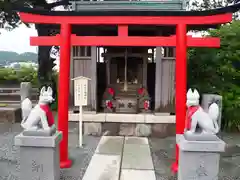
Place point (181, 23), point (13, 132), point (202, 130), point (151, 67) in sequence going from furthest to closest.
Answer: point (151, 67) → point (13, 132) → point (181, 23) → point (202, 130)

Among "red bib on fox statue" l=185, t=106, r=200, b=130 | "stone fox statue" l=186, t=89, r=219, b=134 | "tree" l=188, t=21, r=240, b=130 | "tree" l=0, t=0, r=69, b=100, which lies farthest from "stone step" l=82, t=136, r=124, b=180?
"tree" l=0, t=0, r=69, b=100

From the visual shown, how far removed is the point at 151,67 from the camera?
30.1 ft

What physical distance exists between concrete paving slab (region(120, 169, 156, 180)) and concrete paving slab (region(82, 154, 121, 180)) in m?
0.14

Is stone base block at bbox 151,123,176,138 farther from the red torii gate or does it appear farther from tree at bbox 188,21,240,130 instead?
the red torii gate

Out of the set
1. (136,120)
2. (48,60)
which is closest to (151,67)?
(136,120)

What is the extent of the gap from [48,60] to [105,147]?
8840mm

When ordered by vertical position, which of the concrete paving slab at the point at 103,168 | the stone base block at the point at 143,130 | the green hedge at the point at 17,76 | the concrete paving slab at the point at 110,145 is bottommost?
the concrete paving slab at the point at 103,168

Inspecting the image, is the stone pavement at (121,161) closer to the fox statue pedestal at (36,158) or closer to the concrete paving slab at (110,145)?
the concrete paving slab at (110,145)

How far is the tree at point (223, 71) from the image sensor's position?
27.0 feet

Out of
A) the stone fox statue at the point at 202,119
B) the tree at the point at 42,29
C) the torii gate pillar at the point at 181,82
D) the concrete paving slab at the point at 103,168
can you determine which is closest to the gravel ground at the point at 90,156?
the concrete paving slab at the point at 103,168

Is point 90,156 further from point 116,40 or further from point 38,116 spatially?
point 116,40

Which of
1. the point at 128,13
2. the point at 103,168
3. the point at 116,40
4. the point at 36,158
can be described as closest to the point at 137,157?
the point at 103,168

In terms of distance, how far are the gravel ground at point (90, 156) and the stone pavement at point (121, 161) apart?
16 cm

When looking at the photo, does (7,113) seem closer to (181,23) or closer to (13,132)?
(13,132)
